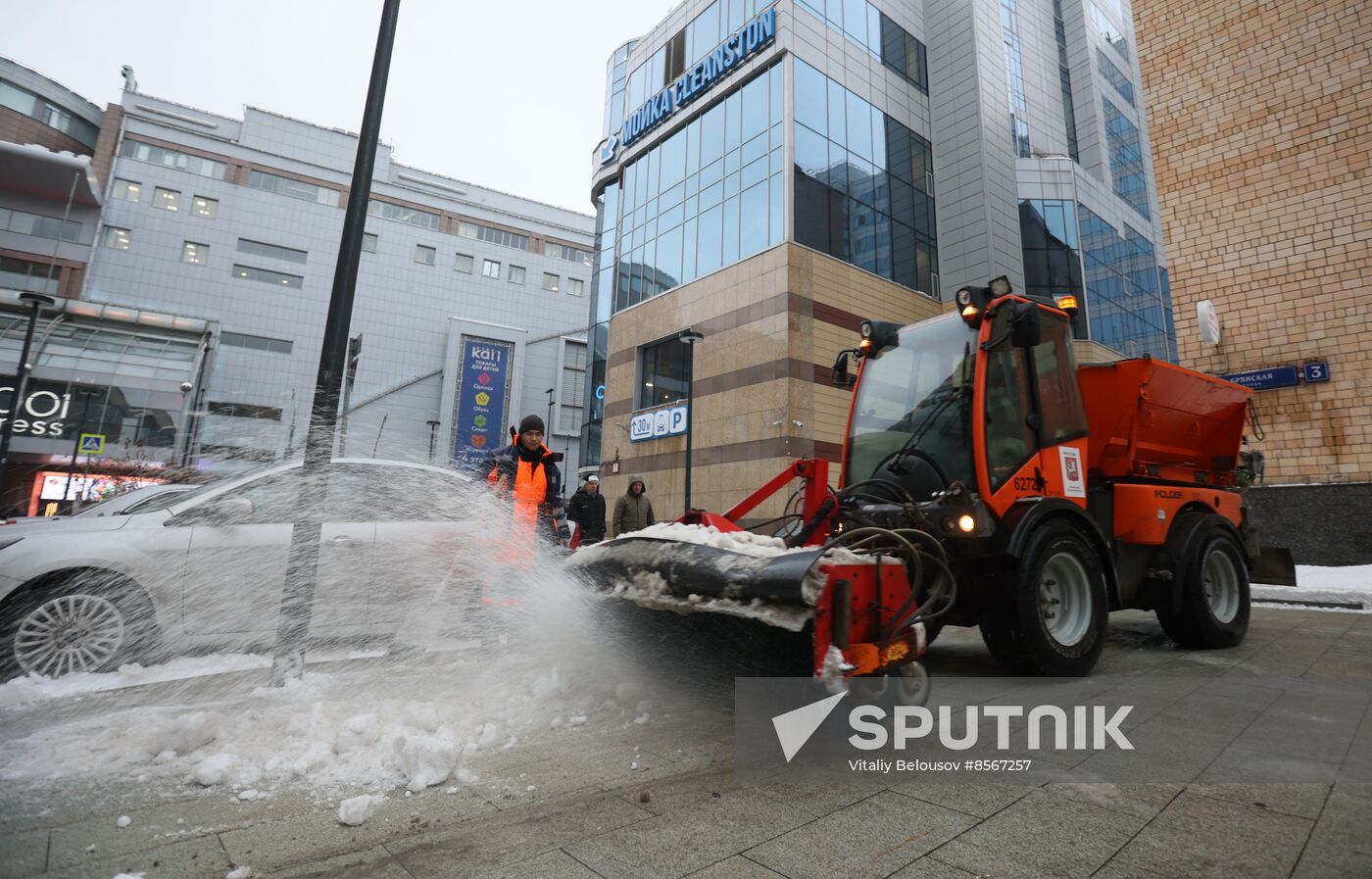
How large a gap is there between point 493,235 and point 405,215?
21.2 ft

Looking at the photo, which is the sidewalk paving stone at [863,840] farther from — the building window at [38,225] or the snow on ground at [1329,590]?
the building window at [38,225]

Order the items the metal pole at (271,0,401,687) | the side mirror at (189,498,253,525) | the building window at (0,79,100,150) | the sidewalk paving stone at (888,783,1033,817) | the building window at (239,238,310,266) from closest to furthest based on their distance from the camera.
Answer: the sidewalk paving stone at (888,783,1033,817) < the metal pole at (271,0,401,687) < the side mirror at (189,498,253,525) < the building window at (0,79,100,150) < the building window at (239,238,310,266)

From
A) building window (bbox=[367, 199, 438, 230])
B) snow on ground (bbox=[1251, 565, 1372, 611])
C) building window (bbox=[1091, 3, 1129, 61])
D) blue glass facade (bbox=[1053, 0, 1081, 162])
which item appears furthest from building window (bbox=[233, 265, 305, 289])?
snow on ground (bbox=[1251, 565, 1372, 611])

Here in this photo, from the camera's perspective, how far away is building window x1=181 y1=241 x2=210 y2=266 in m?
40.8

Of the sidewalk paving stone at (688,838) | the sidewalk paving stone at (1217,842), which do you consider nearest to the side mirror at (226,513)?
the sidewalk paving stone at (688,838)

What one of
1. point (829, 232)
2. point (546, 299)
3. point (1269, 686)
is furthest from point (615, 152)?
point (1269, 686)

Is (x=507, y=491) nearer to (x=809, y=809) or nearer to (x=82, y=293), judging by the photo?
(x=809, y=809)

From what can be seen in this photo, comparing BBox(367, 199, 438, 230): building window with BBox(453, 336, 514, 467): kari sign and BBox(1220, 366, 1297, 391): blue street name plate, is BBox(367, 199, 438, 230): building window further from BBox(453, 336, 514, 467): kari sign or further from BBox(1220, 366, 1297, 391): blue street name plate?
BBox(1220, 366, 1297, 391): blue street name plate

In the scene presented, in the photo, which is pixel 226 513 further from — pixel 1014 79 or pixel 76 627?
pixel 1014 79

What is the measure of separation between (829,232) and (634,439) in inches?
390

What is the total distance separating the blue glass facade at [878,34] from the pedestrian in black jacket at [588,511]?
18758 millimetres

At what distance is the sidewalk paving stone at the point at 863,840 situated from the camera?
1949 mm

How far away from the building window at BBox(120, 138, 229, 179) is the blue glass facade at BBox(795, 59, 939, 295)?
41.6 meters

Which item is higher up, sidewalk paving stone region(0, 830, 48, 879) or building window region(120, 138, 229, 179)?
building window region(120, 138, 229, 179)
